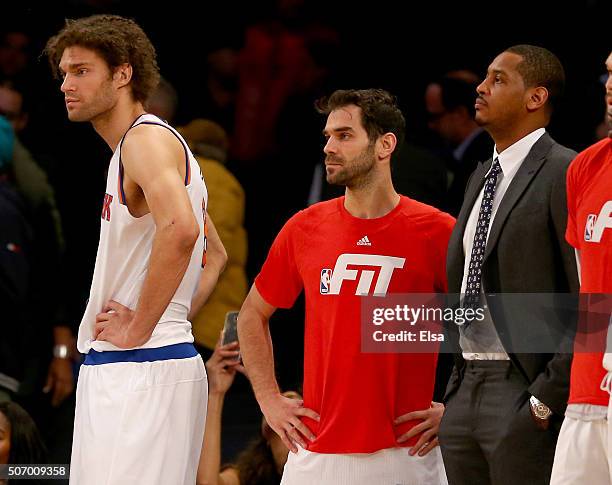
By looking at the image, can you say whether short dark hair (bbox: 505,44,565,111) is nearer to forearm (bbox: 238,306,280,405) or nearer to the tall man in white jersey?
the tall man in white jersey

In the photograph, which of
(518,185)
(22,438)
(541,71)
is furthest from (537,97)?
(22,438)

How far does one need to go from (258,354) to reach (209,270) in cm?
34

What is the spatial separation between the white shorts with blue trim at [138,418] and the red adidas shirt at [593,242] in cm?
121

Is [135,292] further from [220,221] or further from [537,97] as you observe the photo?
[220,221]

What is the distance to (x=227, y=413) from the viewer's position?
6668 mm

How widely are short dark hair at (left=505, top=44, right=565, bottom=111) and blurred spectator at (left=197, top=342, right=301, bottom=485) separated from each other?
153 centimetres

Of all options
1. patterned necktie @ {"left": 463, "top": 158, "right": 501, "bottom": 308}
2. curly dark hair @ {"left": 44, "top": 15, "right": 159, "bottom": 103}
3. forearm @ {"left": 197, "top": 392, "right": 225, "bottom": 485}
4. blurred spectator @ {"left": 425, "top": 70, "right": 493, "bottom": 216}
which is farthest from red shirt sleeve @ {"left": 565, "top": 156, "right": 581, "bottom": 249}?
blurred spectator @ {"left": 425, "top": 70, "right": 493, "bottom": 216}

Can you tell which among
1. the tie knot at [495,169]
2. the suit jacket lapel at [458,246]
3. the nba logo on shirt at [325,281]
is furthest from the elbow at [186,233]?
→ the tie knot at [495,169]

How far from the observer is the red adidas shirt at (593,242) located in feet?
11.5

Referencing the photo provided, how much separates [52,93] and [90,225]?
0.94 m

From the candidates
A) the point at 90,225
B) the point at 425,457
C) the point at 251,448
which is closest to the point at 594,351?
the point at 425,457

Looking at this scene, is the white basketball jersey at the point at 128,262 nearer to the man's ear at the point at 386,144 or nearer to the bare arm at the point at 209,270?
the bare arm at the point at 209,270

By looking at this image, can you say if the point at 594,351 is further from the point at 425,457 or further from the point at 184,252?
the point at 184,252

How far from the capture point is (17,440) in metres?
5.48
